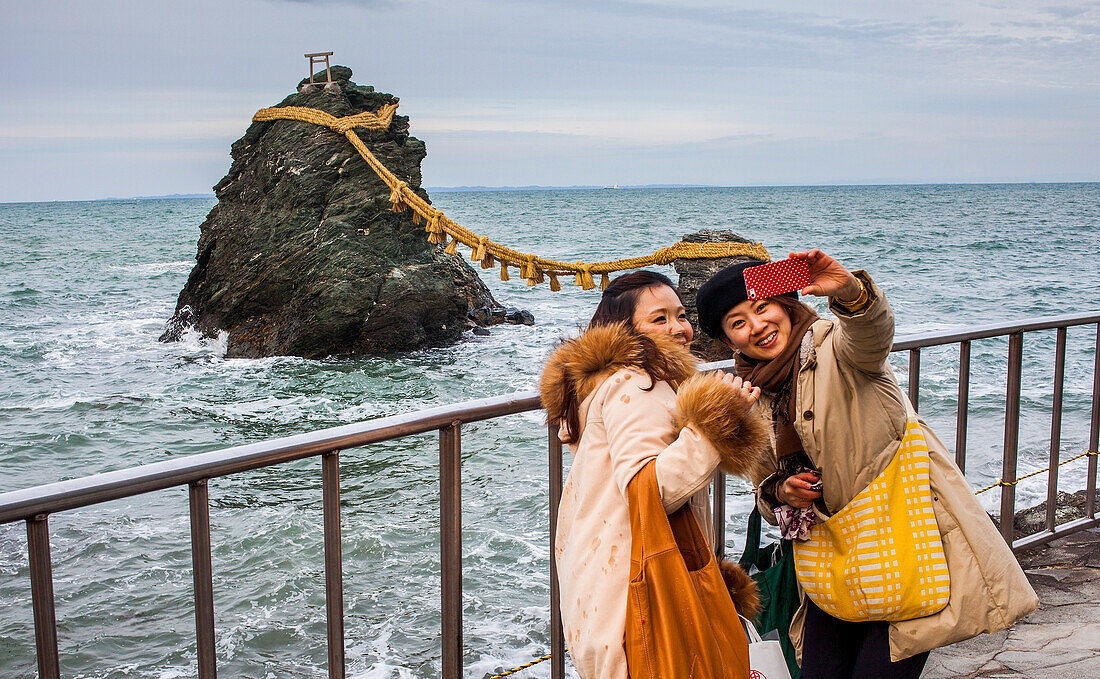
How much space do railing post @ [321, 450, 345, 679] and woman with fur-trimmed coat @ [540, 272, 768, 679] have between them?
1.66 feet

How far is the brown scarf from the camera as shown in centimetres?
200

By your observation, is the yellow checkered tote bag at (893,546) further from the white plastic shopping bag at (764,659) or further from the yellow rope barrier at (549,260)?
the yellow rope barrier at (549,260)

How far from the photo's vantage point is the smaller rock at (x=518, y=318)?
1653 cm

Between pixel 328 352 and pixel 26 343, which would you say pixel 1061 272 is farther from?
pixel 26 343

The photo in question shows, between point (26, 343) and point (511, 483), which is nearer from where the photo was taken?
point (511, 483)

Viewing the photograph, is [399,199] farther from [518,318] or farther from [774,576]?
[774,576]

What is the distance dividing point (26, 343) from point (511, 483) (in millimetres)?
13750

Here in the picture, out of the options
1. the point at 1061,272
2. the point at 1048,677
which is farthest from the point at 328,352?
the point at 1061,272

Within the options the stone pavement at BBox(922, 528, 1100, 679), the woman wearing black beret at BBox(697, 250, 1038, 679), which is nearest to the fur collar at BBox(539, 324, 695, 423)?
the woman wearing black beret at BBox(697, 250, 1038, 679)

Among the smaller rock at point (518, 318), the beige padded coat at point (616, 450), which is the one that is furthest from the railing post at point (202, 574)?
the smaller rock at point (518, 318)

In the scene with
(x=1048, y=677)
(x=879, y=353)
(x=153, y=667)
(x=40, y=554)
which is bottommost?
(x=153, y=667)

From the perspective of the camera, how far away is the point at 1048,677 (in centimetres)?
282

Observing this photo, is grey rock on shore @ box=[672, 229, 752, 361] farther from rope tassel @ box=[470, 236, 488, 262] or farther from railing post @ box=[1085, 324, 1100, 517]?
railing post @ box=[1085, 324, 1100, 517]

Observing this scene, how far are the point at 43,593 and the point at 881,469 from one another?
171 centimetres
